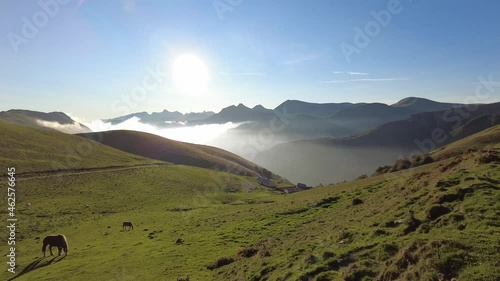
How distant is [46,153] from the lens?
3688 inches

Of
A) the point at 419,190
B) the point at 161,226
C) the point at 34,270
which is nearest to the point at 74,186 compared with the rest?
the point at 161,226

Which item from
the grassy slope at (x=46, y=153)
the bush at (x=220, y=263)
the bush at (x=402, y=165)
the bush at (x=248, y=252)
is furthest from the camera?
the grassy slope at (x=46, y=153)

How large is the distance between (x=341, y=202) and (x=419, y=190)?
1410cm

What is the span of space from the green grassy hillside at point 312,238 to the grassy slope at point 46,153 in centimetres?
2536

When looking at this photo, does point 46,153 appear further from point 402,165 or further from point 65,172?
point 402,165

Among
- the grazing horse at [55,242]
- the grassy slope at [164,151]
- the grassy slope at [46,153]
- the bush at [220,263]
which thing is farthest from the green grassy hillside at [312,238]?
the grassy slope at [164,151]

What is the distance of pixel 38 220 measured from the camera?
167ft

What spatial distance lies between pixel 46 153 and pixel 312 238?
319 feet

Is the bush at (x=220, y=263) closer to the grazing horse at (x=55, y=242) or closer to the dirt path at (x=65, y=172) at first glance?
the grazing horse at (x=55, y=242)

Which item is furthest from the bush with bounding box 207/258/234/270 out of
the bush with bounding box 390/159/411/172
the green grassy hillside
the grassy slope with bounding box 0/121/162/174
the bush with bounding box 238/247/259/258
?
the grassy slope with bounding box 0/121/162/174

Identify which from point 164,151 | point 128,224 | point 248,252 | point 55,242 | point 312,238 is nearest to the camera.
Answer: point 312,238

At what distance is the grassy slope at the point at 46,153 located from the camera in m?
82.1

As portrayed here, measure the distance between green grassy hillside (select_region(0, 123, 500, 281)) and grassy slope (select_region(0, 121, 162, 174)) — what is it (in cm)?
2536

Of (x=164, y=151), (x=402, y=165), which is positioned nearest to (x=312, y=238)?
(x=402, y=165)
